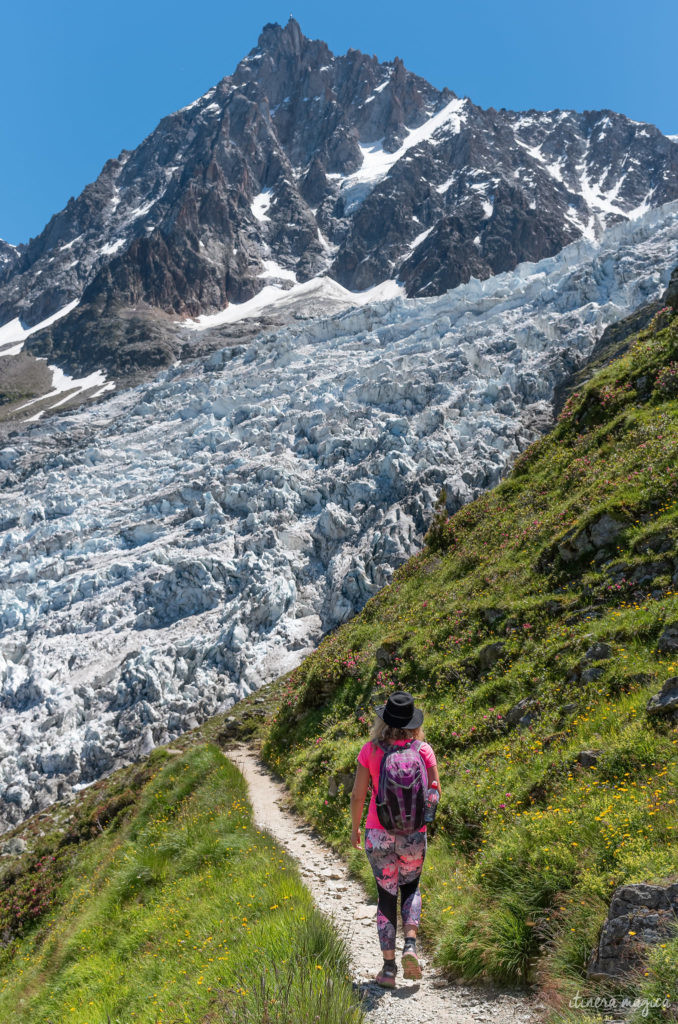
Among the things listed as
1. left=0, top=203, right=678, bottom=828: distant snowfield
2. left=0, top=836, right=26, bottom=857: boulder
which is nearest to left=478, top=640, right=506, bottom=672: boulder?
left=0, top=836, right=26, bottom=857: boulder

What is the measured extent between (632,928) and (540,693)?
14.7ft

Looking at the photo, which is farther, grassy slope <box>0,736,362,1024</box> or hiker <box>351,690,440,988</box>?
hiker <box>351,690,440,988</box>

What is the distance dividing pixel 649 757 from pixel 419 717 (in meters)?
2.35

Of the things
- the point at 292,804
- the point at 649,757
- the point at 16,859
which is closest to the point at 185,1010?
the point at 649,757

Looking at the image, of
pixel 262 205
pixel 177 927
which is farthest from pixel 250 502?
pixel 262 205

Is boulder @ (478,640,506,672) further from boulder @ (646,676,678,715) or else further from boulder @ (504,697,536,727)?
boulder @ (646,676,678,715)

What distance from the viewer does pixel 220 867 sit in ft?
23.5

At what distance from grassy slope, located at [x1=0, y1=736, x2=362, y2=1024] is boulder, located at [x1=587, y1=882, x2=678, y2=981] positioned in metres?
1.56

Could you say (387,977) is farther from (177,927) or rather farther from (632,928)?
(177,927)

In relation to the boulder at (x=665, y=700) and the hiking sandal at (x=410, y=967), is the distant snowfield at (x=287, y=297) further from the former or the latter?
the hiking sandal at (x=410, y=967)

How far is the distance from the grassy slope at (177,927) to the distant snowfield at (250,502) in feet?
62.3

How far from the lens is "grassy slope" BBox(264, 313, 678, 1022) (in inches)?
165

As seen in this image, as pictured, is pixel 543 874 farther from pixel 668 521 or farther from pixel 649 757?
pixel 668 521

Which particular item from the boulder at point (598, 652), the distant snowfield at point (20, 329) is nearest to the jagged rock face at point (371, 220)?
the distant snowfield at point (20, 329)
